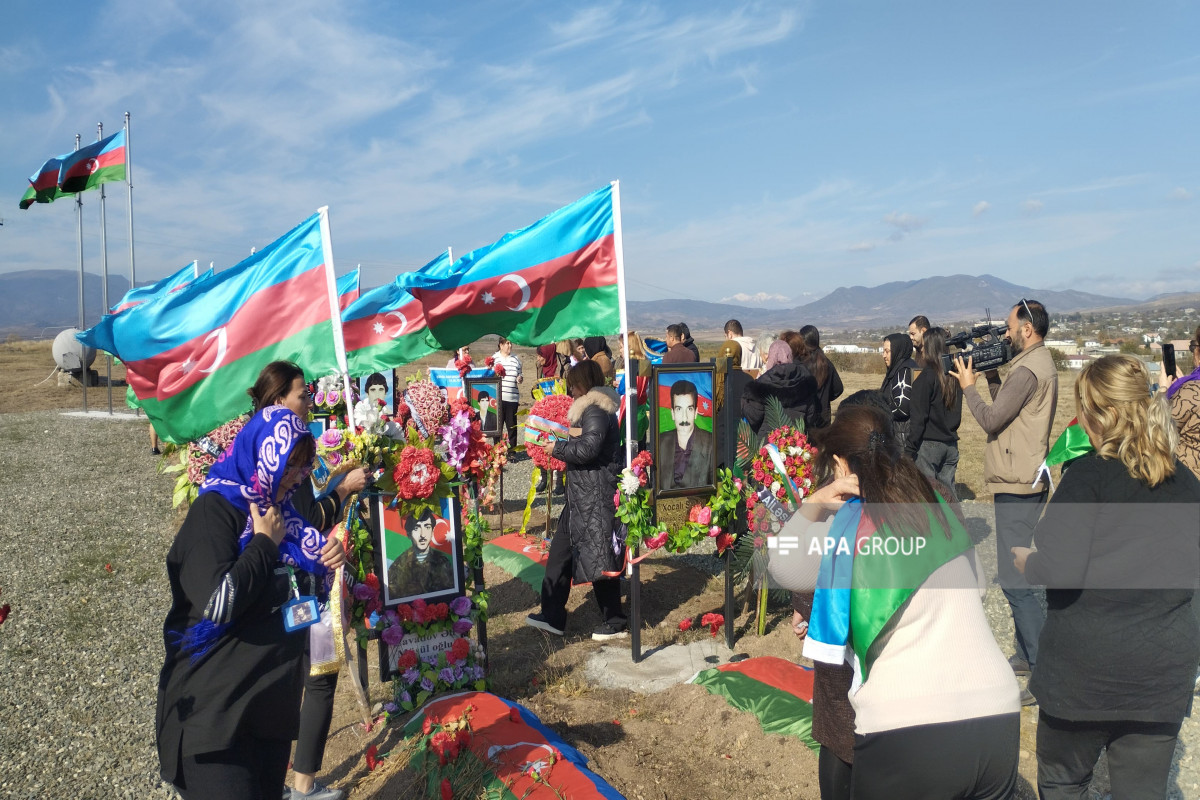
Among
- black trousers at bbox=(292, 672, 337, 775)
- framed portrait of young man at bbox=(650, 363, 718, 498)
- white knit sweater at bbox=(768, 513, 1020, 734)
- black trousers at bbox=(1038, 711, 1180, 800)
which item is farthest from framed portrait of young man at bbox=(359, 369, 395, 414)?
white knit sweater at bbox=(768, 513, 1020, 734)

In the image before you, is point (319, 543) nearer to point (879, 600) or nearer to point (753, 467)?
point (879, 600)

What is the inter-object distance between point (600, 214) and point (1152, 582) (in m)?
4.08

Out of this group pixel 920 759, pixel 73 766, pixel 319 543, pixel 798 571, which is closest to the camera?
pixel 920 759

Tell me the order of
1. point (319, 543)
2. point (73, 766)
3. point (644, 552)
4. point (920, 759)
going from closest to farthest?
point (920, 759) < point (319, 543) < point (73, 766) < point (644, 552)

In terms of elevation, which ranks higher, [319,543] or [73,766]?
[319,543]

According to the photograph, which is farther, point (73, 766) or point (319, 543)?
point (73, 766)

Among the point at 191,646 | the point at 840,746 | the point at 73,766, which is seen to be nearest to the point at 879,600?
the point at 840,746

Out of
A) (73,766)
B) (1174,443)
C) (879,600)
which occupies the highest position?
(1174,443)

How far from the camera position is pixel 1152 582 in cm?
254

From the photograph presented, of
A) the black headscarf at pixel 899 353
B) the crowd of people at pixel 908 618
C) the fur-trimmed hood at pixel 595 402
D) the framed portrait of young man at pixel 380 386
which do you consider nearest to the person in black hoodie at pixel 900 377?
the black headscarf at pixel 899 353

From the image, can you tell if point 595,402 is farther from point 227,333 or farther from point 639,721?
point 227,333

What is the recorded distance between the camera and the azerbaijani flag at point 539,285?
18.4ft

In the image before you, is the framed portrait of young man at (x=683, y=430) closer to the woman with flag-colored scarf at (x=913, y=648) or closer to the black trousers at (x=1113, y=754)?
the black trousers at (x=1113, y=754)

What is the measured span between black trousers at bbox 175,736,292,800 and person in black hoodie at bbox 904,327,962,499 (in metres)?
5.81
